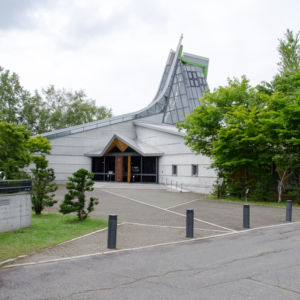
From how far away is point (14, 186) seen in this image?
9031 mm

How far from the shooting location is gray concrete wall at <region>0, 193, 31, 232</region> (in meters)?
8.57

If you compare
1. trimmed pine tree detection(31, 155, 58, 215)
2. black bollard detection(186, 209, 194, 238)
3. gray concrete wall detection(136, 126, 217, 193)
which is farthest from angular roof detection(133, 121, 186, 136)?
black bollard detection(186, 209, 194, 238)

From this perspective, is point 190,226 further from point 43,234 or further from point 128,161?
point 128,161

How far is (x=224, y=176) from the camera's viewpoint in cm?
2027

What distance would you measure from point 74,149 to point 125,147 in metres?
6.63

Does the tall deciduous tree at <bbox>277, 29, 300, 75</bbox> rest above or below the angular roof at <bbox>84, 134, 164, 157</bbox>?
above

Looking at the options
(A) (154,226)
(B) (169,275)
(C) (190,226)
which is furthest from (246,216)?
(B) (169,275)

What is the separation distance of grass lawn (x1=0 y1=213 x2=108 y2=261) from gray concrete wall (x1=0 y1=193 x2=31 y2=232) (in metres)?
0.23

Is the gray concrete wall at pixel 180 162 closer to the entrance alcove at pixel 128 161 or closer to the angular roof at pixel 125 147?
the angular roof at pixel 125 147

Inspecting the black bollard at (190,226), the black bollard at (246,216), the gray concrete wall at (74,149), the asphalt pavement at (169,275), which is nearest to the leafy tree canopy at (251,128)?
the black bollard at (246,216)

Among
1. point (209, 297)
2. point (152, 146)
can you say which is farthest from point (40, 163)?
point (152, 146)

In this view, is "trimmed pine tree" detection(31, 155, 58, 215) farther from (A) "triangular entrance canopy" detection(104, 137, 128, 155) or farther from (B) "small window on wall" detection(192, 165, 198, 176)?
(A) "triangular entrance canopy" detection(104, 137, 128, 155)

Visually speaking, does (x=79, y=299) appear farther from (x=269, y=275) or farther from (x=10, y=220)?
(x=10, y=220)

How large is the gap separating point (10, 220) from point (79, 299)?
5496 mm
